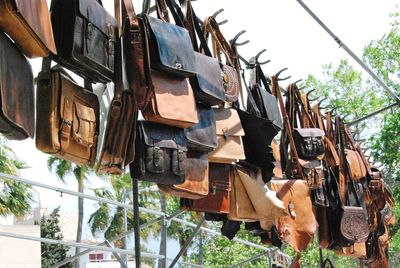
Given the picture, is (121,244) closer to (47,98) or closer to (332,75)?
(332,75)

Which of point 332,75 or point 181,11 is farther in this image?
point 332,75

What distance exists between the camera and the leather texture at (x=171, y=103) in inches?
97.7

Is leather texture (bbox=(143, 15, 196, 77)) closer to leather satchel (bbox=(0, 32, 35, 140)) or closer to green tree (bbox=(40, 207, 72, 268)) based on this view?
leather satchel (bbox=(0, 32, 35, 140))

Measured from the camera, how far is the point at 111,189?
24656mm

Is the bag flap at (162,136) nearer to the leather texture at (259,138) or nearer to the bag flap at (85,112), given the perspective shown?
the bag flap at (85,112)

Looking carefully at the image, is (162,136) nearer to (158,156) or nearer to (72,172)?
(158,156)

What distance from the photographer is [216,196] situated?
10.2ft

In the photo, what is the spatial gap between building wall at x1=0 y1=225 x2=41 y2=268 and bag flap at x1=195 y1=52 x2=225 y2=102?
1946 cm

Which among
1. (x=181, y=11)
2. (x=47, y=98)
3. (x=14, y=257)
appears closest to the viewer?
(x=47, y=98)

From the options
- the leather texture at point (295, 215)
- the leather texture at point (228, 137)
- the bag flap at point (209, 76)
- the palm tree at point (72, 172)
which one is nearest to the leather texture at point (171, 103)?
the bag flap at point (209, 76)

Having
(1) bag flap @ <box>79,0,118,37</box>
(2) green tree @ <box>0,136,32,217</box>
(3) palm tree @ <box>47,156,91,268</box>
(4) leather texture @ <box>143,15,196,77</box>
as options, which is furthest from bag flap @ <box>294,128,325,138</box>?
(3) palm tree @ <box>47,156,91,268</box>

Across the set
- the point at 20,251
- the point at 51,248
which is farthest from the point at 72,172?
the point at 51,248

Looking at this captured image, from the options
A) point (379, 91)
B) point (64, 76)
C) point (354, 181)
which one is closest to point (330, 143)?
point (354, 181)

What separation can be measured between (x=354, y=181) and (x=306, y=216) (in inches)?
38.5
